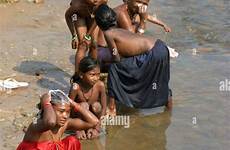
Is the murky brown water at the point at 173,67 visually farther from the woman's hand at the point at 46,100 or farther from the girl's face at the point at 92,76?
the woman's hand at the point at 46,100

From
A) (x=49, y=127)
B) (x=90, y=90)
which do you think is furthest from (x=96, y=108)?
(x=49, y=127)

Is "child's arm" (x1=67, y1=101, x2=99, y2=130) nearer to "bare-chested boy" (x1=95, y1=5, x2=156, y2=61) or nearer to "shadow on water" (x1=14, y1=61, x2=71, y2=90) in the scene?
"bare-chested boy" (x1=95, y1=5, x2=156, y2=61)

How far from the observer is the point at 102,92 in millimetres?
5469

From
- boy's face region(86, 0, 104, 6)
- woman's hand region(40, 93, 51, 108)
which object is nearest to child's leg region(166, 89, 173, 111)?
boy's face region(86, 0, 104, 6)

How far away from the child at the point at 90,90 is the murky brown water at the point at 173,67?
259mm

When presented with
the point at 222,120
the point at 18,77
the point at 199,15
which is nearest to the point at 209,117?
the point at 222,120

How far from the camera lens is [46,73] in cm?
701

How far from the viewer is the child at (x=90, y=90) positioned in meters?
5.25

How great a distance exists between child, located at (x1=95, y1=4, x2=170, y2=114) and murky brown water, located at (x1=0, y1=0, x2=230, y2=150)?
9.4 inches

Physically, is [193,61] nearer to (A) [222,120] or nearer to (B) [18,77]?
(A) [222,120]

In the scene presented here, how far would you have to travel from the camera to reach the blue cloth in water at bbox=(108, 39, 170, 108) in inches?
224

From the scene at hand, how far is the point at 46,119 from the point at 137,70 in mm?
1737

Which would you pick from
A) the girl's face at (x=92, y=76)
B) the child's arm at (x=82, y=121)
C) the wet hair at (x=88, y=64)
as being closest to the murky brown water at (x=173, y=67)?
the child's arm at (x=82, y=121)

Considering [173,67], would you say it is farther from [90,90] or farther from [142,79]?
[90,90]
